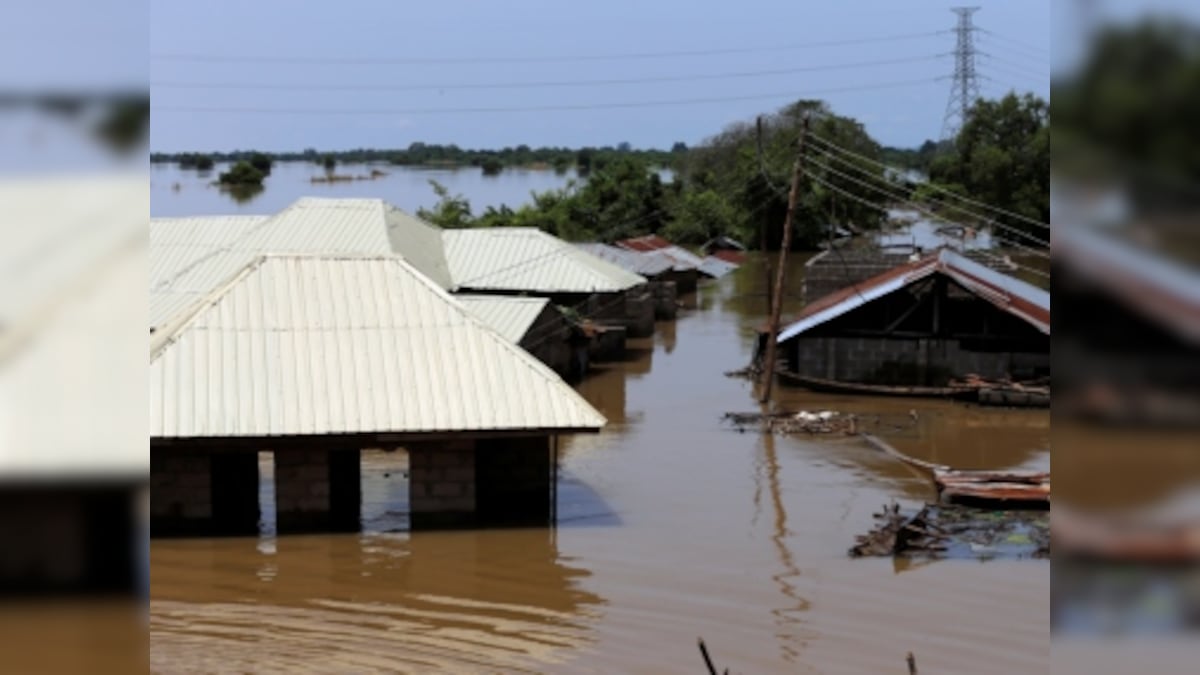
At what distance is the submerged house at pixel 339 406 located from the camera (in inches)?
533

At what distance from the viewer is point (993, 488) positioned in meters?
15.1

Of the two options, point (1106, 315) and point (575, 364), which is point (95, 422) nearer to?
point (1106, 315)

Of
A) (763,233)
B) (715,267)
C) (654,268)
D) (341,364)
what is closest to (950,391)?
(341,364)

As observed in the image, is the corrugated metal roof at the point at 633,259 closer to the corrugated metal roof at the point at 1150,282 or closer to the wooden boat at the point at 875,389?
the wooden boat at the point at 875,389

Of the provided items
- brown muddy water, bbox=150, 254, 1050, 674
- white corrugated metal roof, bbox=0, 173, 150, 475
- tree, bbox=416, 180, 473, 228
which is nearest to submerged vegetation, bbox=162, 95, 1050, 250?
tree, bbox=416, 180, 473, 228

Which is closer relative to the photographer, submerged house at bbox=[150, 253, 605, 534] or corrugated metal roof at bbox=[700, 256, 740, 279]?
submerged house at bbox=[150, 253, 605, 534]

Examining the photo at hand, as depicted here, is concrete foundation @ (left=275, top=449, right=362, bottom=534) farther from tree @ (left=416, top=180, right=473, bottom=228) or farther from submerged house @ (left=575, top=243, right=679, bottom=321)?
tree @ (left=416, top=180, right=473, bottom=228)

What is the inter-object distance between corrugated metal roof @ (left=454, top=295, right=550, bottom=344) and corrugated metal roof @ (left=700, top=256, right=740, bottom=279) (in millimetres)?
21517

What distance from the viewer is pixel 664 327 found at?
109 feet

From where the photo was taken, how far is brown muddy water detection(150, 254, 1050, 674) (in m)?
10.7

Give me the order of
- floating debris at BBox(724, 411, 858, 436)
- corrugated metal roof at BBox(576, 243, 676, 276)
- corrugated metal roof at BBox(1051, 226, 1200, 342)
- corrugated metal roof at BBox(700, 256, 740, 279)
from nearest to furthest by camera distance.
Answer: corrugated metal roof at BBox(1051, 226, 1200, 342) < floating debris at BBox(724, 411, 858, 436) < corrugated metal roof at BBox(576, 243, 676, 276) < corrugated metal roof at BBox(700, 256, 740, 279)

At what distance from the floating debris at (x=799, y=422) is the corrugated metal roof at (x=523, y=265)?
736cm

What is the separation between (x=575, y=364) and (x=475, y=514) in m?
11.3

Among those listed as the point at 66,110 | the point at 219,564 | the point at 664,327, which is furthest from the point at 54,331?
the point at 664,327
